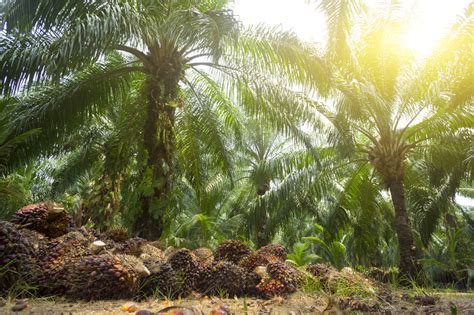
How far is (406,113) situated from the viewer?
824cm

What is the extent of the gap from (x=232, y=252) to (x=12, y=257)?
6.97ft

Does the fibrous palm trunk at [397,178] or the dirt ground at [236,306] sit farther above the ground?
the fibrous palm trunk at [397,178]

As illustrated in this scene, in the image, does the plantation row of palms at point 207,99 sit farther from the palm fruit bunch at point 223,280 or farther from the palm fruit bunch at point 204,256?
the palm fruit bunch at point 223,280

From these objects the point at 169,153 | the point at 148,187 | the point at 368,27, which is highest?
the point at 368,27

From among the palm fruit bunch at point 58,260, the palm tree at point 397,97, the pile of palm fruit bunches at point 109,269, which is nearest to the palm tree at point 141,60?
the palm tree at point 397,97

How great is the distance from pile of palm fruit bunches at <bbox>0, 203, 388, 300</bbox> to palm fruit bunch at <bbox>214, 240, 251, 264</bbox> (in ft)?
0.47

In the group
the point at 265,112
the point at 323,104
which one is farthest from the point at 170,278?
the point at 323,104

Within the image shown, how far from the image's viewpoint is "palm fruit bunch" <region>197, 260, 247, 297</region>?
2.99 meters

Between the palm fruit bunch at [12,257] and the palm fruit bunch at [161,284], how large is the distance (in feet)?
2.68

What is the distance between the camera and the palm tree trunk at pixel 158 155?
580 cm

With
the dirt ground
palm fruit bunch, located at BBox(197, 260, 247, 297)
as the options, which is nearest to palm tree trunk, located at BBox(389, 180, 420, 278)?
the dirt ground

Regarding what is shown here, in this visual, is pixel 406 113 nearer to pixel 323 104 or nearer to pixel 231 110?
pixel 323 104

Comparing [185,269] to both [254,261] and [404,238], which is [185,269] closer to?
[254,261]

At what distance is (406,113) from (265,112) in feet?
11.9
